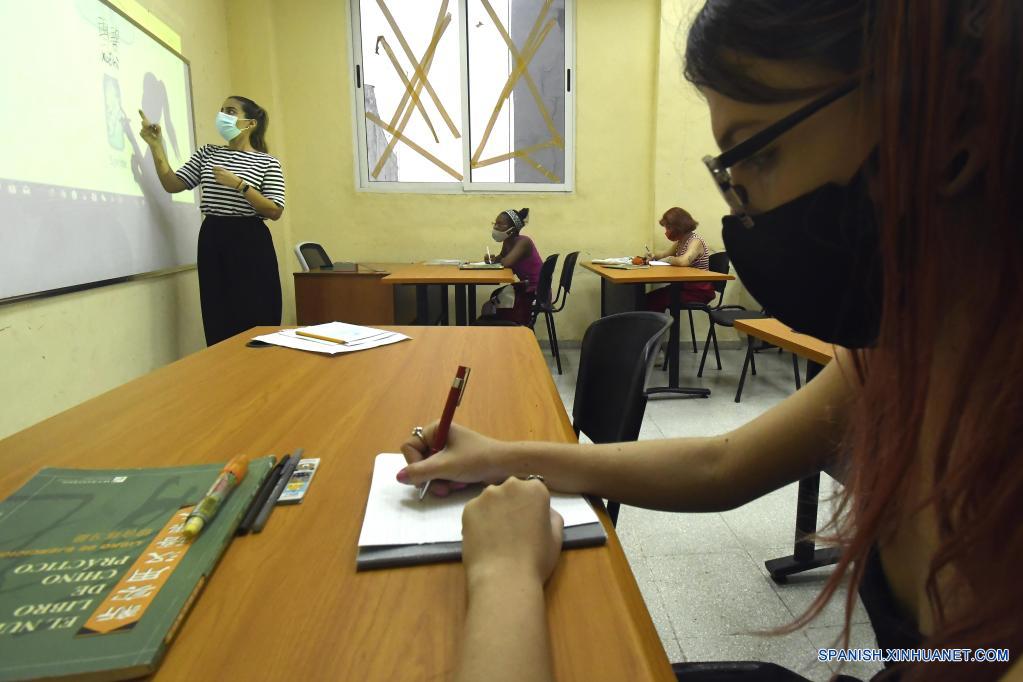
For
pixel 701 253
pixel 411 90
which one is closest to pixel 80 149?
pixel 411 90

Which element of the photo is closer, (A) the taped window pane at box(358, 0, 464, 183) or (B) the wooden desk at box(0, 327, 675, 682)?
(B) the wooden desk at box(0, 327, 675, 682)

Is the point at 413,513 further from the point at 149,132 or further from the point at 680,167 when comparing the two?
the point at 680,167

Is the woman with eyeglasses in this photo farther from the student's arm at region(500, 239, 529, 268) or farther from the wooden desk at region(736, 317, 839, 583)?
the student's arm at region(500, 239, 529, 268)

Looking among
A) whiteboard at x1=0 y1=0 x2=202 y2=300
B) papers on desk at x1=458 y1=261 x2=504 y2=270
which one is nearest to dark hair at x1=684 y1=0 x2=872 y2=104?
whiteboard at x1=0 y1=0 x2=202 y2=300

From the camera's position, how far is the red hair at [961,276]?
350 millimetres

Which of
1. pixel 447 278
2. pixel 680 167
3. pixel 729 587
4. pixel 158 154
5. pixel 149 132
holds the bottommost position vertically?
pixel 729 587

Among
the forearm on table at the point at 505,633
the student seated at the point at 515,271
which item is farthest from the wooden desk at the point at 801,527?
the student seated at the point at 515,271

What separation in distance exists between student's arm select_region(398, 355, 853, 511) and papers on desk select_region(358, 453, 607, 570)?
0.02m

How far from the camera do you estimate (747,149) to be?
21.2 inches

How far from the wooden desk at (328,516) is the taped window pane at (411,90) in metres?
4.10

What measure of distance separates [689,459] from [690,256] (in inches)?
152

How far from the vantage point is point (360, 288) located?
4.09m

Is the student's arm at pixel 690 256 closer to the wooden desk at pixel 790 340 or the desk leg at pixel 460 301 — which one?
the desk leg at pixel 460 301

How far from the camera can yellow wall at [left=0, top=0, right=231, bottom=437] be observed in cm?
211
